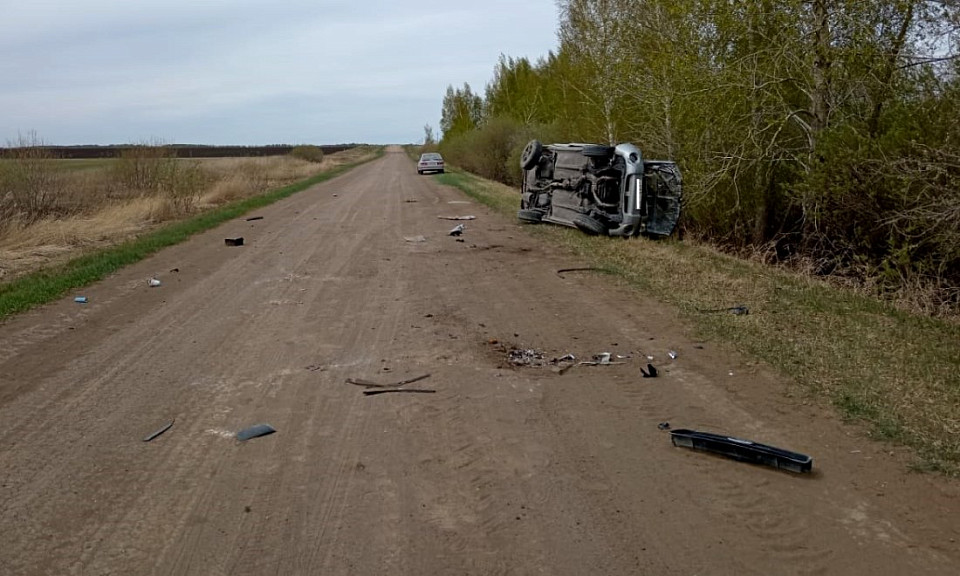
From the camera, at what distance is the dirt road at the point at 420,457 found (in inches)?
144

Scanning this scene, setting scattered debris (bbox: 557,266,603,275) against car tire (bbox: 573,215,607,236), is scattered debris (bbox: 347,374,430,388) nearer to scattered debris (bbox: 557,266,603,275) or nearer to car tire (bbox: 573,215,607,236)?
scattered debris (bbox: 557,266,603,275)

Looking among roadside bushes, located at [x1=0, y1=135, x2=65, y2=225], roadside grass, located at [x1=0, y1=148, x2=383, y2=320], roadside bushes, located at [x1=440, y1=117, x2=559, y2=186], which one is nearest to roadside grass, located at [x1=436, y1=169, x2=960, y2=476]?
roadside grass, located at [x1=0, y1=148, x2=383, y2=320]

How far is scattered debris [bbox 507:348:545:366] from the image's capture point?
668 centimetres

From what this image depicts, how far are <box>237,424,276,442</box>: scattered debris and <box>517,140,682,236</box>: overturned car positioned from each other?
1018 cm

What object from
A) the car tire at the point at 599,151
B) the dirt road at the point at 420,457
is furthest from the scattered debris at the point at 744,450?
the car tire at the point at 599,151

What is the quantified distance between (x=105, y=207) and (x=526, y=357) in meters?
18.7

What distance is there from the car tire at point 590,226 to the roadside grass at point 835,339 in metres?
2.19

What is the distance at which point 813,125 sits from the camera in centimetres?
1236

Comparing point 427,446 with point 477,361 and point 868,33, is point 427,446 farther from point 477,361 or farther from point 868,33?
point 868,33

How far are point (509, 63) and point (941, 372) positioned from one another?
4464 cm

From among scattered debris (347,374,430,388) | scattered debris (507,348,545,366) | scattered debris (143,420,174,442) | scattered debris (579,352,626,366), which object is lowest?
scattered debris (143,420,174,442)

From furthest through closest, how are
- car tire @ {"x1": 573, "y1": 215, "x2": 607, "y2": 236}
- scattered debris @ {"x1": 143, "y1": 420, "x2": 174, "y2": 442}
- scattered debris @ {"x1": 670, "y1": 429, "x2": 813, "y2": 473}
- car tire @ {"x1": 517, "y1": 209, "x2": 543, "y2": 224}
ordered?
car tire @ {"x1": 517, "y1": 209, "x2": 543, "y2": 224} → car tire @ {"x1": 573, "y1": 215, "x2": 607, "y2": 236} → scattered debris @ {"x1": 143, "y1": 420, "x2": 174, "y2": 442} → scattered debris @ {"x1": 670, "y1": 429, "x2": 813, "y2": 473}

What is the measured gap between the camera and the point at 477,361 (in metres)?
6.73

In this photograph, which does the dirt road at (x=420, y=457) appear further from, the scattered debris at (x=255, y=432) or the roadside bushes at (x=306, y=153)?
the roadside bushes at (x=306, y=153)
